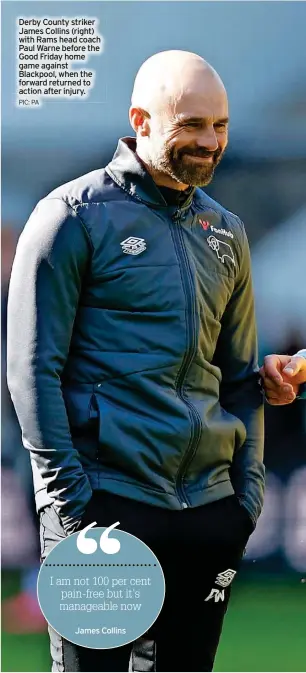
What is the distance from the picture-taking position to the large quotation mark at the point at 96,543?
283 centimetres

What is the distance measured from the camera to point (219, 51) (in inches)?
125

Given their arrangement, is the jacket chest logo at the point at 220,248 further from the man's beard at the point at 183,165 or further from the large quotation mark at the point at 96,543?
the large quotation mark at the point at 96,543

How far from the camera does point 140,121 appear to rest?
2895 mm

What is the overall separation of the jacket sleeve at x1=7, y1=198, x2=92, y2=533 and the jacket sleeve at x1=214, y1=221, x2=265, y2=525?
1.72 feet

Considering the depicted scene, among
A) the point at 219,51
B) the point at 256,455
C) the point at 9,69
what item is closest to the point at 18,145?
the point at 9,69

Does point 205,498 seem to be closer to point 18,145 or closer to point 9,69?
point 18,145

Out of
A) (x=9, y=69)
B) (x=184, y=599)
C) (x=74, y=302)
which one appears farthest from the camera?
(x=9, y=69)

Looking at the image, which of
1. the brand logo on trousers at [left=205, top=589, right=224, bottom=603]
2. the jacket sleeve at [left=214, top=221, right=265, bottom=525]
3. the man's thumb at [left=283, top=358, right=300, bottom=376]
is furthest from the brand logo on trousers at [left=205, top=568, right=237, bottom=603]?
the man's thumb at [left=283, top=358, right=300, bottom=376]

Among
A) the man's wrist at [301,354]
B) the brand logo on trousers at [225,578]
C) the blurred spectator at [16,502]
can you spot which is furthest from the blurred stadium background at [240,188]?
the brand logo on trousers at [225,578]

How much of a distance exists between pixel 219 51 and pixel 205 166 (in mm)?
509

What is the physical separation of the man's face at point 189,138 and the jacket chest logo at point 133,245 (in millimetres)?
199

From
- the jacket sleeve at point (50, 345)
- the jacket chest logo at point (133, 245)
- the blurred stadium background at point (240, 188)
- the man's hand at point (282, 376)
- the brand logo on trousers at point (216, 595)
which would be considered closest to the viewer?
the jacket sleeve at point (50, 345)

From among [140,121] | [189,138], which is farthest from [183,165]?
[140,121]

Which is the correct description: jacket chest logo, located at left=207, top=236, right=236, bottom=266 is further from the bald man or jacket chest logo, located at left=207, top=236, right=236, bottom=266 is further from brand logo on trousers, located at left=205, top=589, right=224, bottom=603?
brand logo on trousers, located at left=205, top=589, right=224, bottom=603
